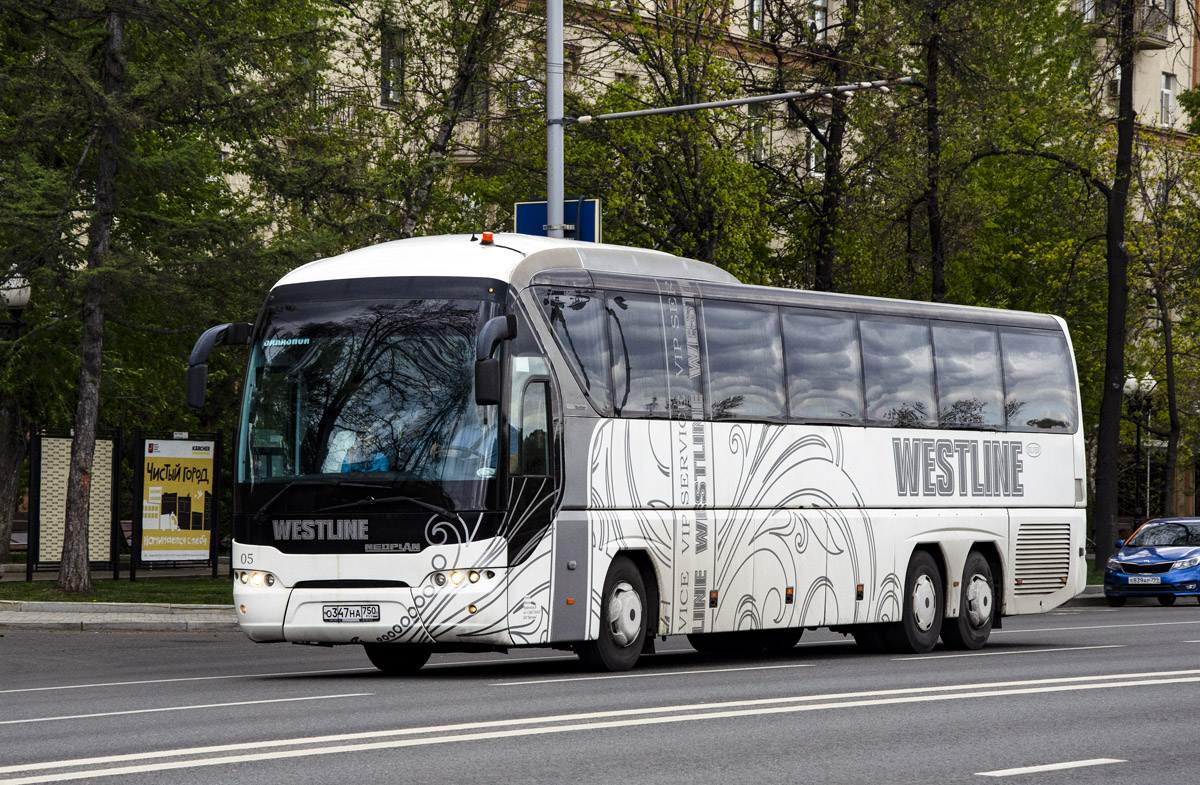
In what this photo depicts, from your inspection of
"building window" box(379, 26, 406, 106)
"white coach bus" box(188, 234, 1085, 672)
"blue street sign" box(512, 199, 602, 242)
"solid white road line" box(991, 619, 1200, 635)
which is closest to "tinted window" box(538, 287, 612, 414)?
"white coach bus" box(188, 234, 1085, 672)

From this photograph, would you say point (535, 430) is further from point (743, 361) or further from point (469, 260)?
point (743, 361)

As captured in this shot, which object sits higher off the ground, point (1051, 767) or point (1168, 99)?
point (1168, 99)

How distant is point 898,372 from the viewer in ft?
59.8

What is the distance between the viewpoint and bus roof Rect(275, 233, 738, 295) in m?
14.7

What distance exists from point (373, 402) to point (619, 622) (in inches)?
111

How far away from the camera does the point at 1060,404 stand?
20.4 m

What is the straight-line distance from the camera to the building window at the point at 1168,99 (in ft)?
226

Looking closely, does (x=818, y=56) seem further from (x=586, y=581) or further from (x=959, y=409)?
(x=586, y=581)

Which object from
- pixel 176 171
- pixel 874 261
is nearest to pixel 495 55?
pixel 176 171

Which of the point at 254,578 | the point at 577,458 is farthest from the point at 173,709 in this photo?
the point at 577,458

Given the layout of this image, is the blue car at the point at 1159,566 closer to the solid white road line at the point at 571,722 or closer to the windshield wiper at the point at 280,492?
the solid white road line at the point at 571,722

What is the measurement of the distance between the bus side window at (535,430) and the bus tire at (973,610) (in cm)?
622

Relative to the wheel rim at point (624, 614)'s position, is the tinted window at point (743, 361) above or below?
above

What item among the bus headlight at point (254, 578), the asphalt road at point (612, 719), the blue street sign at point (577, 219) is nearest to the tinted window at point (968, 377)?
the asphalt road at point (612, 719)
